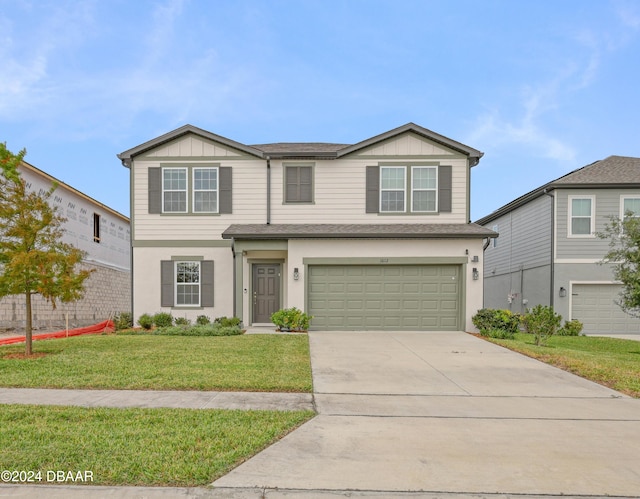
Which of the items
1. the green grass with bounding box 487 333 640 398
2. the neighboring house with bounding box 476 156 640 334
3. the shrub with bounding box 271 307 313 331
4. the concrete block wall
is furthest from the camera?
the neighboring house with bounding box 476 156 640 334

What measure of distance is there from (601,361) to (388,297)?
6.21 meters

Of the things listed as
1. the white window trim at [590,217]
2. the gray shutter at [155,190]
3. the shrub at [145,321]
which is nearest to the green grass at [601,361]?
the white window trim at [590,217]

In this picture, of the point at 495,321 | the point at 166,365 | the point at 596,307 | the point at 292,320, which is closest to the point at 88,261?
the point at 292,320

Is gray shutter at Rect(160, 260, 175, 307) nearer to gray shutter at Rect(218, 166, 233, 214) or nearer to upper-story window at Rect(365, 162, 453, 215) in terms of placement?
gray shutter at Rect(218, 166, 233, 214)

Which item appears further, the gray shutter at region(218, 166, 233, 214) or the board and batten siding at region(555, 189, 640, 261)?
the board and batten siding at region(555, 189, 640, 261)

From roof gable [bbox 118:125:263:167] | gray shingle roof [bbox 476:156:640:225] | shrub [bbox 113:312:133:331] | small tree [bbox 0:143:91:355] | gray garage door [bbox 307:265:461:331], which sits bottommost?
shrub [bbox 113:312:133:331]

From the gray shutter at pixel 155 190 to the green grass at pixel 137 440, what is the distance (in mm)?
10177

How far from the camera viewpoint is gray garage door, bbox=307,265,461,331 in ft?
45.2

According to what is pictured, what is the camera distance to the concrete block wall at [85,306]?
15.6 m

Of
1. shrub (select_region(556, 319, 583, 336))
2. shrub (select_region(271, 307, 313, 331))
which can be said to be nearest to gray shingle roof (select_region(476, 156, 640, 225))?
shrub (select_region(556, 319, 583, 336))

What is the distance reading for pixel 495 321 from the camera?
515 inches

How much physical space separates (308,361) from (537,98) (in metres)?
16.9

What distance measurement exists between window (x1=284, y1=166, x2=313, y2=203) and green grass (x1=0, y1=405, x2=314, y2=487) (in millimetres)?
10432

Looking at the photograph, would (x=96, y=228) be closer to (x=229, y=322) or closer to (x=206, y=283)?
(x=206, y=283)
